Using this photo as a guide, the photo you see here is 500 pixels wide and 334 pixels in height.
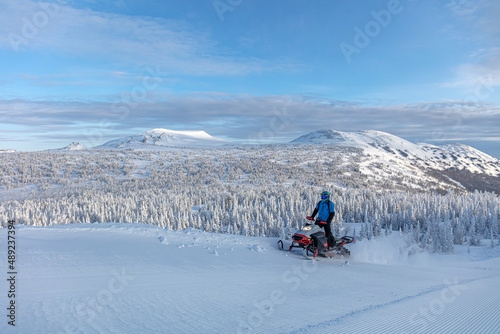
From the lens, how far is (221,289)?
5.93 m

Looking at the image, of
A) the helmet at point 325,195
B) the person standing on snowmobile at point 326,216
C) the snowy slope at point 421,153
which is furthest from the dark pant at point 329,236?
the snowy slope at point 421,153

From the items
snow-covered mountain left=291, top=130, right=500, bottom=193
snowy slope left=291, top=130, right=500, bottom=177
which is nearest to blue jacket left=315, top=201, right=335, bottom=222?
snow-covered mountain left=291, top=130, right=500, bottom=193

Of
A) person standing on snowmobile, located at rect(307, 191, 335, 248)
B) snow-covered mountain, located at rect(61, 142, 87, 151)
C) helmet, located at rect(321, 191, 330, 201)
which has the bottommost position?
person standing on snowmobile, located at rect(307, 191, 335, 248)

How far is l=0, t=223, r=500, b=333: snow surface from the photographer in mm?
4309

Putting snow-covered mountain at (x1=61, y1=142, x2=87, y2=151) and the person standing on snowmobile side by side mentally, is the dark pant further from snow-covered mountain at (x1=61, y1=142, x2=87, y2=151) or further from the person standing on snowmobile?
snow-covered mountain at (x1=61, y1=142, x2=87, y2=151)

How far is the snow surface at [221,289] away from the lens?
4.31 meters

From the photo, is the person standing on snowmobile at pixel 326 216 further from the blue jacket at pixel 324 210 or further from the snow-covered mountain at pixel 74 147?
the snow-covered mountain at pixel 74 147

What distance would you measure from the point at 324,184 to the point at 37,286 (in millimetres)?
26337

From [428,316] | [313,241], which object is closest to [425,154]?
[313,241]

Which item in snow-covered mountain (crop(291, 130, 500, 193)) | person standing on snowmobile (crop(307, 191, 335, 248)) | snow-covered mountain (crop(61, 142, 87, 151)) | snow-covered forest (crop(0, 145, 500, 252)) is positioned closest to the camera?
person standing on snowmobile (crop(307, 191, 335, 248))

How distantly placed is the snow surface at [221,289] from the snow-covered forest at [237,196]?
170 inches

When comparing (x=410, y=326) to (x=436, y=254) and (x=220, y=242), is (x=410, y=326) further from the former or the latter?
(x=436, y=254)

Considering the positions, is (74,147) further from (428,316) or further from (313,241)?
(428,316)

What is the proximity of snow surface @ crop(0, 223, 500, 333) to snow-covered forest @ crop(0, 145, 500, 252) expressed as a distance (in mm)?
4308
